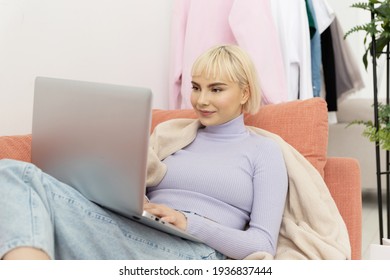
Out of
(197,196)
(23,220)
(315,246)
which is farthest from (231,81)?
(23,220)

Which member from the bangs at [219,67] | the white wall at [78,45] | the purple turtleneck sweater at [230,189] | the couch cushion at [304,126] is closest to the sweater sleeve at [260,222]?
the purple turtleneck sweater at [230,189]

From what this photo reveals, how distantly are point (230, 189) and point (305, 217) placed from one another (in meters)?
0.21

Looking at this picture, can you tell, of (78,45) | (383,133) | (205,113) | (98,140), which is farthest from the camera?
(78,45)

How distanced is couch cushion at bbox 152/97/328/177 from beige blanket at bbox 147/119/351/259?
0.07 metres

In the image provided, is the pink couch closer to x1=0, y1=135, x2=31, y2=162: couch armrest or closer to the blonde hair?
x1=0, y1=135, x2=31, y2=162: couch armrest

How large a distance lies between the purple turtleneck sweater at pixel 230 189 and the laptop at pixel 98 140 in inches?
4.5

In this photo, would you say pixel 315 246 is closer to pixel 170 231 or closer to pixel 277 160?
pixel 277 160

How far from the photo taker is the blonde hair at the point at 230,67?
172 centimetres

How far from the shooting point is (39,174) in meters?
1.27

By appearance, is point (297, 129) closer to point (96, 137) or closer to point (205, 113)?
point (205, 113)

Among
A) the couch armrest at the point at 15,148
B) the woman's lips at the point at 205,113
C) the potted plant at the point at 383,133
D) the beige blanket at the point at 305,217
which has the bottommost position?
the beige blanket at the point at 305,217

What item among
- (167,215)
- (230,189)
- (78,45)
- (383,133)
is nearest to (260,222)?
(230,189)

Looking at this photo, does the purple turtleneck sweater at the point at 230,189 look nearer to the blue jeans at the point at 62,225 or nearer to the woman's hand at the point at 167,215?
the woman's hand at the point at 167,215

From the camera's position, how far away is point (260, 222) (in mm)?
1548
